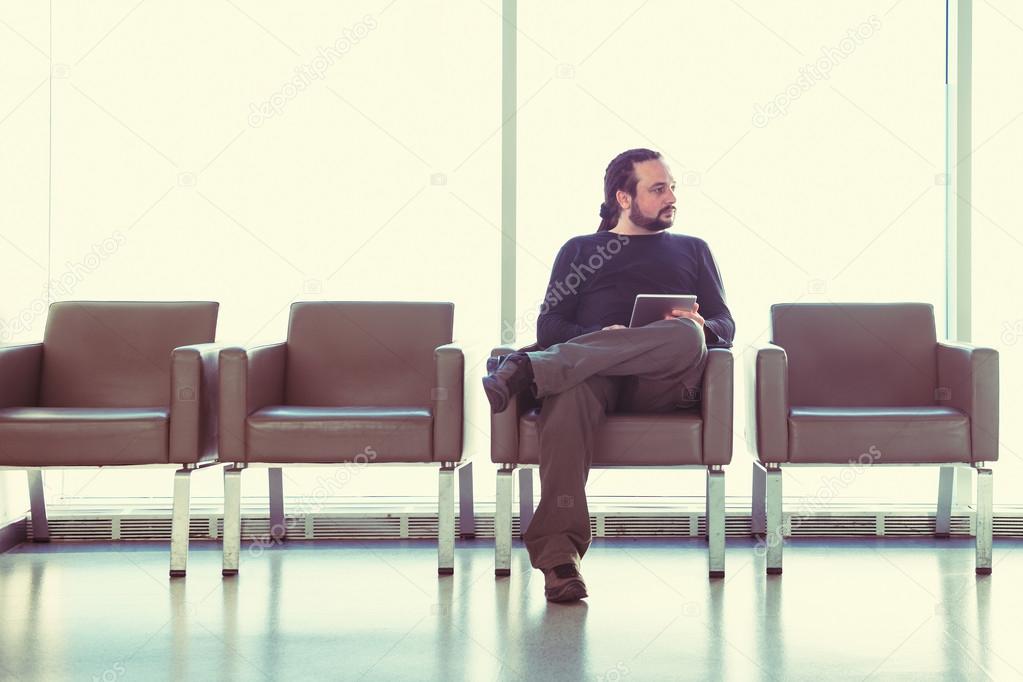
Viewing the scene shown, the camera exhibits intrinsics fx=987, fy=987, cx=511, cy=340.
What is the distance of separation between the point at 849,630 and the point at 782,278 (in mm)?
1633

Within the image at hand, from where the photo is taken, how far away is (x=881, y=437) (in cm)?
287

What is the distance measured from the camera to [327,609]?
2.55m

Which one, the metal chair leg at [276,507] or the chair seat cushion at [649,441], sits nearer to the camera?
the chair seat cushion at [649,441]

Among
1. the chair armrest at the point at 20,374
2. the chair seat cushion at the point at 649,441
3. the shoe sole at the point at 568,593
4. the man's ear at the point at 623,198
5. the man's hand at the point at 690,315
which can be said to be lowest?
the shoe sole at the point at 568,593

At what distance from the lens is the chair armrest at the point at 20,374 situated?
10.3ft

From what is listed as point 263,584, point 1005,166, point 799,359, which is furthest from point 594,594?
point 1005,166

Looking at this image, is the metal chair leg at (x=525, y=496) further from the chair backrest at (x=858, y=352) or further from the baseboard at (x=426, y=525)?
the chair backrest at (x=858, y=352)

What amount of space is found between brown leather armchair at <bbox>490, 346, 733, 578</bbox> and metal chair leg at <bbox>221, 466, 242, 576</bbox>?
0.78 meters

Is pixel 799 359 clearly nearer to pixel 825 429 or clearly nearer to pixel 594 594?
pixel 825 429

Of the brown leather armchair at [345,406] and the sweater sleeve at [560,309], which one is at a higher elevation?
the sweater sleeve at [560,309]

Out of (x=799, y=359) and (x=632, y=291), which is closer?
(x=632, y=291)

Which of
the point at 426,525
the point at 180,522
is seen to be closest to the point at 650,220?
the point at 426,525

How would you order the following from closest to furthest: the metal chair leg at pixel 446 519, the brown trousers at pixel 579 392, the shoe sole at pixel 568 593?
the shoe sole at pixel 568 593
the brown trousers at pixel 579 392
the metal chair leg at pixel 446 519

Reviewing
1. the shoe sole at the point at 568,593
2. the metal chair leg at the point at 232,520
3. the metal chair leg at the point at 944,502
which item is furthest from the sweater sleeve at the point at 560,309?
the metal chair leg at the point at 944,502
